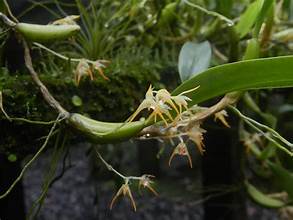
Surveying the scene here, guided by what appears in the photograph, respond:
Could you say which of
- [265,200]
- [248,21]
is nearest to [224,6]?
[248,21]

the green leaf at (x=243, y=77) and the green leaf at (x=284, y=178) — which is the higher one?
the green leaf at (x=243, y=77)

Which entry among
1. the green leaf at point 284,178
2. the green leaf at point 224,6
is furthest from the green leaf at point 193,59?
the green leaf at point 284,178

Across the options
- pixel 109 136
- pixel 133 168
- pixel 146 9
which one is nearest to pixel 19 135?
pixel 109 136

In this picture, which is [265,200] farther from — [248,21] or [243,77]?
[243,77]

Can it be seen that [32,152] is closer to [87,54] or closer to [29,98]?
[29,98]

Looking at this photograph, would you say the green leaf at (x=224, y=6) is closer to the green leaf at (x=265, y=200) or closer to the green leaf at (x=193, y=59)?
the green leaf at (x=193, y=59)
